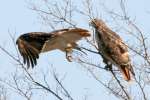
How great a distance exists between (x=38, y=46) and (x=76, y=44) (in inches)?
27.0

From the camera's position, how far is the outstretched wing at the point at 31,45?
8.51 m

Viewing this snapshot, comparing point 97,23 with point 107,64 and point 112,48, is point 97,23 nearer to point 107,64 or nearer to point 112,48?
point 112,48

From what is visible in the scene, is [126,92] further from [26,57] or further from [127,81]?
[26,57]

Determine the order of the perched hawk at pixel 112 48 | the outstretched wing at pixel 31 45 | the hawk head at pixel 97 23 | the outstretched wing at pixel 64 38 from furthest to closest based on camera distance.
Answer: the perched hawk at pixel 112 48
the hawk head at pixel 97 23
the outstretched wing at pixel 31 45
the outstretched wing at pixel 64 38

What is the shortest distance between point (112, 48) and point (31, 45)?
53.9 inches

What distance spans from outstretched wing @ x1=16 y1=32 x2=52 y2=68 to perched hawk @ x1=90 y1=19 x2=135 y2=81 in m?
0.87

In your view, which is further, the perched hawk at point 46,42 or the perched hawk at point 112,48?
the perched hawk at point 112,48

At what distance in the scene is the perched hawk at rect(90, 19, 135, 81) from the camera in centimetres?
873

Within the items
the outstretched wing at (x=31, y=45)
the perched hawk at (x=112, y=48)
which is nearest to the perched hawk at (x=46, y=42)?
the outstretched wing at (x=31, y=45)

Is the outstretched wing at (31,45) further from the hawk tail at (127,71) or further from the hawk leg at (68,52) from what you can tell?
the hawk tail at (127,71)

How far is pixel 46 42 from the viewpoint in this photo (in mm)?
8477

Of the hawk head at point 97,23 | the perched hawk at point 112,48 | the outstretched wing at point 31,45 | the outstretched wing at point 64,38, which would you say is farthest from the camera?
the perched hawk at point 112,48

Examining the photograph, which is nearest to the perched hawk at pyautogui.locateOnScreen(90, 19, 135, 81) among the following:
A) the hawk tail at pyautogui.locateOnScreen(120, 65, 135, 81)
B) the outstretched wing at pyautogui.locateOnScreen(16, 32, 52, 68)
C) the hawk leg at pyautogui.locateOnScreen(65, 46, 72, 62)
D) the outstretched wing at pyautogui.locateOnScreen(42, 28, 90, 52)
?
the hawk tail at pyautogui.locateOnScreen(120, 65, 135, 81)

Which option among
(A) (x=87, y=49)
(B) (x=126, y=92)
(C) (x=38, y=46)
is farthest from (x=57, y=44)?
(B) (x=126, y=92)
